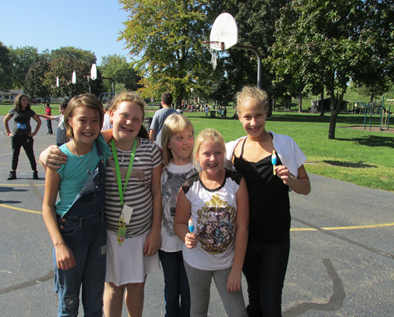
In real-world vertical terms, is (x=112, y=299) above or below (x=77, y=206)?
below

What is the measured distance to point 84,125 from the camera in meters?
1.94

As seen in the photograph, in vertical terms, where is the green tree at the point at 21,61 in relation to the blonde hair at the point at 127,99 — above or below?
above

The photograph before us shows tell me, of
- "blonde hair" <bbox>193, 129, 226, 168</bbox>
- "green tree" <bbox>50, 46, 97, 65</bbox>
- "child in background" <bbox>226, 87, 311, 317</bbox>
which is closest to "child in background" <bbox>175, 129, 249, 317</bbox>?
"blonde hair" <bbox>193, 129, 226, 168</bbox>

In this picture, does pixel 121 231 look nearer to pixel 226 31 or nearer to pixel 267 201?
pixel 267 201

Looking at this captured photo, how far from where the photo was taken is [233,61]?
39.5 m

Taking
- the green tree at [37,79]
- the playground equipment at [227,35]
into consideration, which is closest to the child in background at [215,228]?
the playground equipment at [227,35]

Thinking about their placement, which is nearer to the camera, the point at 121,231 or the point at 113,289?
the point at 121,231

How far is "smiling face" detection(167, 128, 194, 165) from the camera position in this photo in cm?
229

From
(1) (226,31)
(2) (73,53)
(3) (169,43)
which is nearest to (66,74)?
(3) (169,43)

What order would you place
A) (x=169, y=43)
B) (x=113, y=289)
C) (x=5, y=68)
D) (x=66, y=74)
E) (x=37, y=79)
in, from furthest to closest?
(x=5, y=68) → (x=37, y=79) → (x=66, y=74) → (x=169, y=43) → (x=113, y=289)

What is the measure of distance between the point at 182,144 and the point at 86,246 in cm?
99

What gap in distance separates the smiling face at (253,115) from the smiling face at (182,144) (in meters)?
0.45

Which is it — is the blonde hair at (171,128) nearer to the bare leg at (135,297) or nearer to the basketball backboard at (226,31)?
the bare leg at (135,297)

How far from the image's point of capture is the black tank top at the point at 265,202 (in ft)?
6.82
